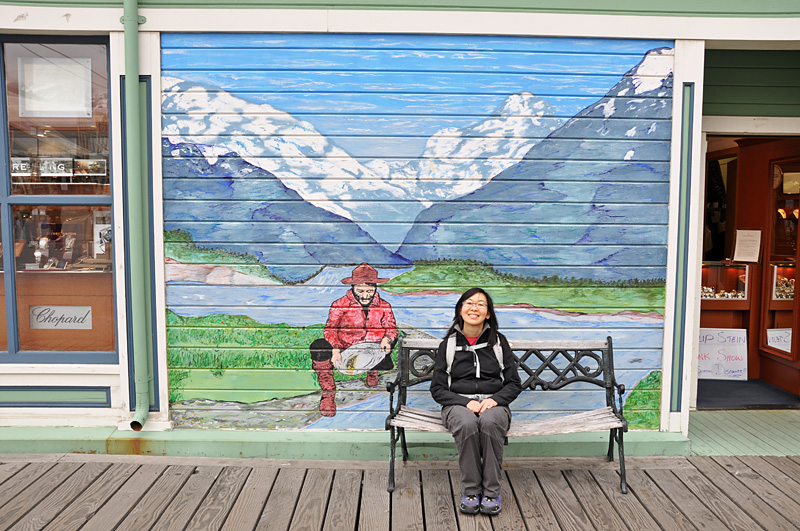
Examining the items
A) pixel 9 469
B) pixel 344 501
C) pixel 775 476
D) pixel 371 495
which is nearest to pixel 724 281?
pixel 775 476

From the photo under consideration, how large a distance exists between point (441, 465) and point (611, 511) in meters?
1.10

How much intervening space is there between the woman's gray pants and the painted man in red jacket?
3.02 ft

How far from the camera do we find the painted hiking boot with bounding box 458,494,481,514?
3045mm

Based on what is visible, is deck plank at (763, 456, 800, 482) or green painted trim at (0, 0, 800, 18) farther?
green painted trim at (0, 0, 800, 18)

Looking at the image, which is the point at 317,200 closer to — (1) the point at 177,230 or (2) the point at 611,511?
(1) the point at 177,230

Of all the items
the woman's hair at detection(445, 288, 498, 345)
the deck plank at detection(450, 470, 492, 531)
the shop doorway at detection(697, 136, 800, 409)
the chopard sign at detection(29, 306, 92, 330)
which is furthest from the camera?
the shop doorway at detection(697, 136, 800, 409)

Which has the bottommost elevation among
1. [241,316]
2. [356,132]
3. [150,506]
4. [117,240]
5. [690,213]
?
[150,506]

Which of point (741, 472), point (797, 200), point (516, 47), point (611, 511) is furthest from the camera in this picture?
point (797, 200)

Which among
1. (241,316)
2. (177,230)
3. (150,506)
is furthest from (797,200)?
(150,506)

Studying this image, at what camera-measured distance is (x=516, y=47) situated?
377 centimetres

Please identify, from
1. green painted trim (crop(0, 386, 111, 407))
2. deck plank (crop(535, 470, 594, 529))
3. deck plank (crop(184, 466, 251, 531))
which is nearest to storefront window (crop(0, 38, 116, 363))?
green painted trim (crop(0, 386, 111, 407))

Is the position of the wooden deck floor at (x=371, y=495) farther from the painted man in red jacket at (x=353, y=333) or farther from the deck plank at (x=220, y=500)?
the painted man in red jacket at (x=353, y=333)

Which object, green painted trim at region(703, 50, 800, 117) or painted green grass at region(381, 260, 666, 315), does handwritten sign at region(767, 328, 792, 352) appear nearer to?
green painted trim at region(703, 50, 800, 117)

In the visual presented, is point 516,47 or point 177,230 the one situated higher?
point 516,47
